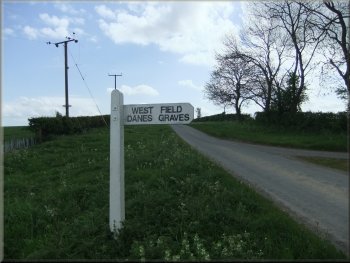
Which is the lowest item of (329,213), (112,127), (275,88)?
(329,213)

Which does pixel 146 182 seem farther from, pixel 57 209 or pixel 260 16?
pixel 260 16

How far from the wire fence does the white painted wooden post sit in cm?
1650

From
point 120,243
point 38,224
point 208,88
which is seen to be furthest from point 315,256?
point 208,88

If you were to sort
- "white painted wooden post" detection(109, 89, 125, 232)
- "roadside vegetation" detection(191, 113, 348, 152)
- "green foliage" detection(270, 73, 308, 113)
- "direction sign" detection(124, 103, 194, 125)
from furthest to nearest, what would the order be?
"green foliage" detection(270, 73, 308, 113), "white painted wooden post" detection(109, 89, 125, 232), "direction sign" detection(124, 103, 194, 125), "roadside vegetation" detection(191, 113, 348, 152)

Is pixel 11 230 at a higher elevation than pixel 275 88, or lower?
lower

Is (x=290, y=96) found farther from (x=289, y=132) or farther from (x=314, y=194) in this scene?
(x=314, y=194)

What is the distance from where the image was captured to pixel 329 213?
491 centimetres

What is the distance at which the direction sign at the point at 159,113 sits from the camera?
210 inches

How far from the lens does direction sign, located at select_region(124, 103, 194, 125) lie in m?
5.33

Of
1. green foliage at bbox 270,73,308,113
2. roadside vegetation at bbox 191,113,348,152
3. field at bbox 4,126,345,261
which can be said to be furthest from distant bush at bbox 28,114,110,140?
field at bbox 4,126,345,261

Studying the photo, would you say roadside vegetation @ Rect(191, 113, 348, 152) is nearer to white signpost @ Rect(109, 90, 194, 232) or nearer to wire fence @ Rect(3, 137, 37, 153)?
white signpost @ Rect(109, 90, 194, 232)

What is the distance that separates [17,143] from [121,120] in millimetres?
18599

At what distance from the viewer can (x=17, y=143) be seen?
74.0ft

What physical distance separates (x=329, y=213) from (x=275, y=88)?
116ft
